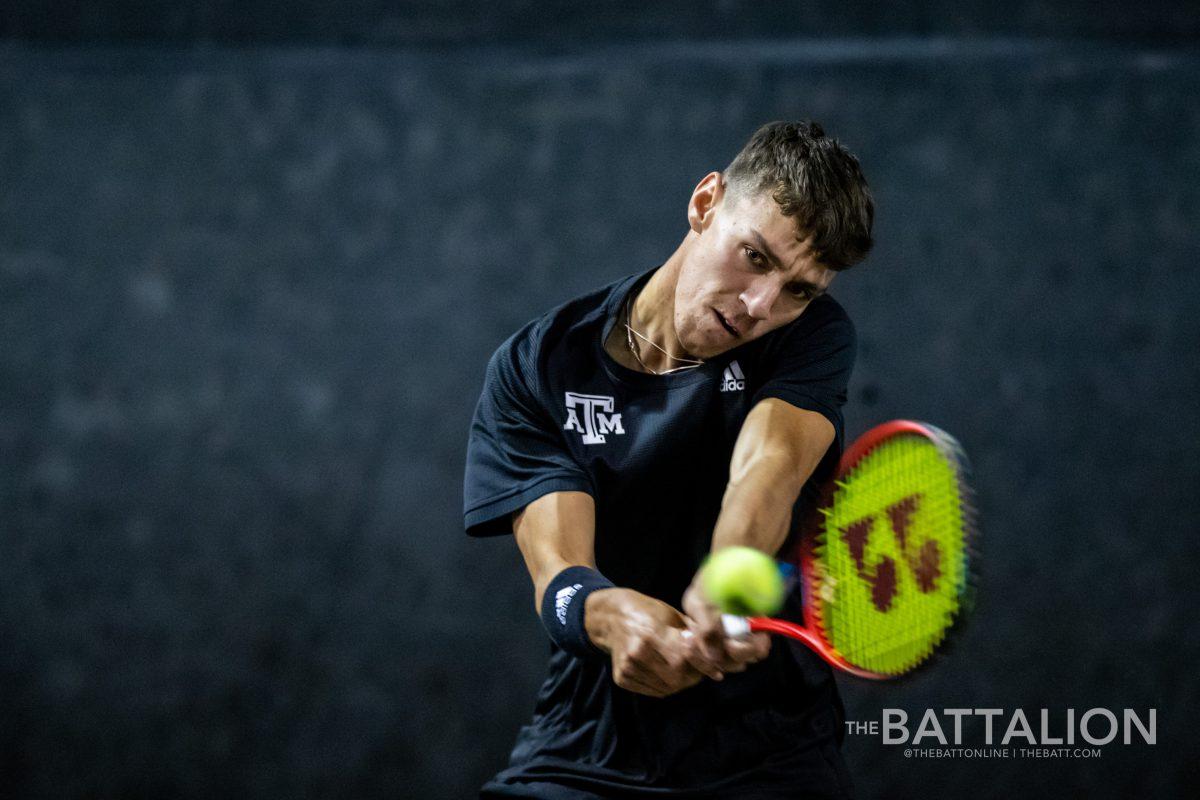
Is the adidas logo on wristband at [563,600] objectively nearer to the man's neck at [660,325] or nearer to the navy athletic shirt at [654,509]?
the navy athletic shirt at [654,509]

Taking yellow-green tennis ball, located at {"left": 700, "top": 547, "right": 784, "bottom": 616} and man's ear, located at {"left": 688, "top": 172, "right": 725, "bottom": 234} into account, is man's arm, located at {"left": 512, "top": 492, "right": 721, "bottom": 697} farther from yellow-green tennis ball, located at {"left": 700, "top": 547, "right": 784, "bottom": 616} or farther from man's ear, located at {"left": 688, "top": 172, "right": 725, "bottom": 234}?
man's ear, located at {"left": 688, "top": 172, "right": 725, "bottom": 234}

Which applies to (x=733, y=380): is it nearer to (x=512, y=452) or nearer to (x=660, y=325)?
(x=660, y=325)

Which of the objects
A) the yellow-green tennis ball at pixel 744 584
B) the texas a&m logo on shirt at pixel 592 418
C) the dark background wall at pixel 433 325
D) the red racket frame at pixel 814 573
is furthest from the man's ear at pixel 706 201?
the dark background wall at pixel 433 325

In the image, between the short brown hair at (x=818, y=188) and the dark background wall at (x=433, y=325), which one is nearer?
the short brown hair at (x=818, y=188)

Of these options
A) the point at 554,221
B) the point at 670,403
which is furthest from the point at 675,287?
the point at 554,221

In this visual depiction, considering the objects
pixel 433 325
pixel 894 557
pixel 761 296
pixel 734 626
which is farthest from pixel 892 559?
pixel 433 325

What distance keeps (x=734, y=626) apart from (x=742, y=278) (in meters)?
0.56

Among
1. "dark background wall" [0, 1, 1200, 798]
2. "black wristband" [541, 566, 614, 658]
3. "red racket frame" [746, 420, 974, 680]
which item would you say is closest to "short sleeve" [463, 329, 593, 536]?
"black wristband" [541, 566, 614, 658]

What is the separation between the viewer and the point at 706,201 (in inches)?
77.5

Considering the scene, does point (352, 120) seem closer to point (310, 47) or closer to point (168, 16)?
point (310, 47)

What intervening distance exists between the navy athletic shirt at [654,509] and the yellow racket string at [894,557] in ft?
0.38

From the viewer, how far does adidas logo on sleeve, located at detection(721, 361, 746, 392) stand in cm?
191

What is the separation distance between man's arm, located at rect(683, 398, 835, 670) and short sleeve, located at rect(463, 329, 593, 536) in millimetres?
266

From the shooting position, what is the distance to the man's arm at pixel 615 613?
1583 mm
